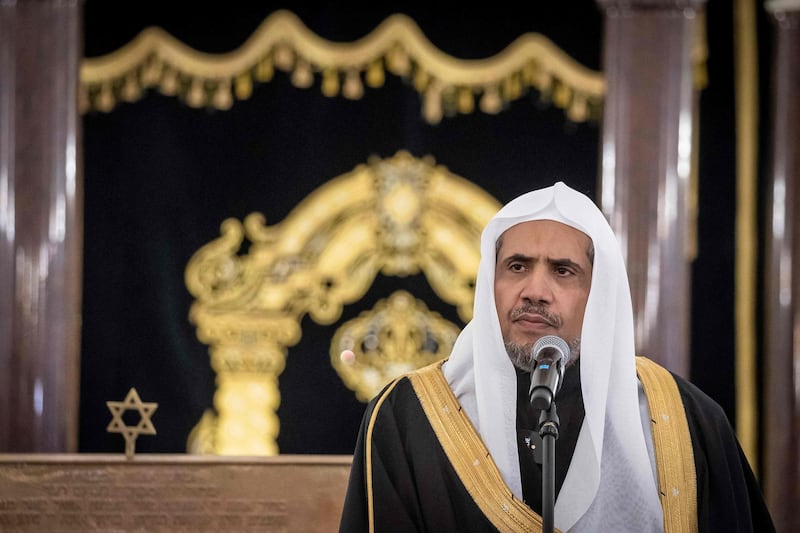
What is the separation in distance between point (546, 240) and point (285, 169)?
3521mm

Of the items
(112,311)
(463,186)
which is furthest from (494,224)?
(112,311)

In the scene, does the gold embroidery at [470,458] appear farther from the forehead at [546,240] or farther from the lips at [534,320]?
the forehead at [546,240]

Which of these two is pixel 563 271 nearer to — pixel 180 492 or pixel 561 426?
pixel 561 426

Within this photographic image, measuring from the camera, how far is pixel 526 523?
235cm

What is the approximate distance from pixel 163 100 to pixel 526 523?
13.5 feet

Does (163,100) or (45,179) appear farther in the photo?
(163,100)

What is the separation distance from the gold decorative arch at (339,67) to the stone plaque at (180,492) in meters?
2.75

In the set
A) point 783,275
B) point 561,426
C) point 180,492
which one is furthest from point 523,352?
point 783,275

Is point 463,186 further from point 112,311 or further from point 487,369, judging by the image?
point 487,369

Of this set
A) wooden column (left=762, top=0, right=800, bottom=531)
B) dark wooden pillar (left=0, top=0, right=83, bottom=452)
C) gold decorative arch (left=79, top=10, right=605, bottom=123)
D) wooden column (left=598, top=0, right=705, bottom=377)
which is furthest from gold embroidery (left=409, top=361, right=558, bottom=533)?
gold decorative arch (left=79, top=10, right=605, bottom=123)

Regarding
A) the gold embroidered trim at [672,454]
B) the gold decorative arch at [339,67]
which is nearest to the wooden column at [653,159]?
the gold decorative arch at [339,67]

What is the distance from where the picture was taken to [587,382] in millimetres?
2449

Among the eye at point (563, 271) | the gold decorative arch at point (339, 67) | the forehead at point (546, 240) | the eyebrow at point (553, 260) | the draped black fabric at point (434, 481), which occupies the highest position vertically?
the gold decorative arch at point (339, 67)

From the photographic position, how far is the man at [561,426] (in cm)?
240
